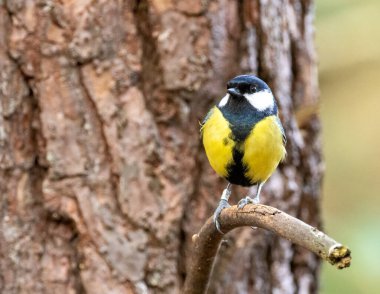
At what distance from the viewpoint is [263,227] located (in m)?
1.59

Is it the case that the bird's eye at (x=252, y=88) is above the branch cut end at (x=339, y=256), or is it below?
below

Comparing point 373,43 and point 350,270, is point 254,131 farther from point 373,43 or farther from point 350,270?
point 373,43

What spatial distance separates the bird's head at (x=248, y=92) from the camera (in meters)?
2.14

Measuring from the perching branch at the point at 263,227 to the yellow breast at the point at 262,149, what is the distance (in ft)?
0.77

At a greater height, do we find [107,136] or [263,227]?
[263,227]

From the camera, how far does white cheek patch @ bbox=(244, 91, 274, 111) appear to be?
2.16 metres

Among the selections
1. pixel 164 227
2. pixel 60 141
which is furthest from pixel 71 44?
pixel 164 227

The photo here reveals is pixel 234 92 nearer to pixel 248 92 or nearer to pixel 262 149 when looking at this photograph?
pixel 248 92

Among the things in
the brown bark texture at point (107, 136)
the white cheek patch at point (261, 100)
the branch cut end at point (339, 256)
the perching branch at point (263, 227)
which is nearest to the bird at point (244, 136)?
the white cheek patch at point (261, 100)

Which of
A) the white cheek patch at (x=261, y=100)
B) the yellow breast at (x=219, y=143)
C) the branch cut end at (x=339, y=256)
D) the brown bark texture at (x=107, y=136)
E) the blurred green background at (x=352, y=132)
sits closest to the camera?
the branch cut end at (x=339, y=256)

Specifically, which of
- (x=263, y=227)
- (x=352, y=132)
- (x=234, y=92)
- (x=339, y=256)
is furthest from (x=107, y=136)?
(x=352, y=132)

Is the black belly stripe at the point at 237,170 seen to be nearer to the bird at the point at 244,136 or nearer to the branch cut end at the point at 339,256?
the bird at the point at 244,136

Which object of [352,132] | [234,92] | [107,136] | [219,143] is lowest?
[352,132]

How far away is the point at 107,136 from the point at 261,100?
550 millimetres
